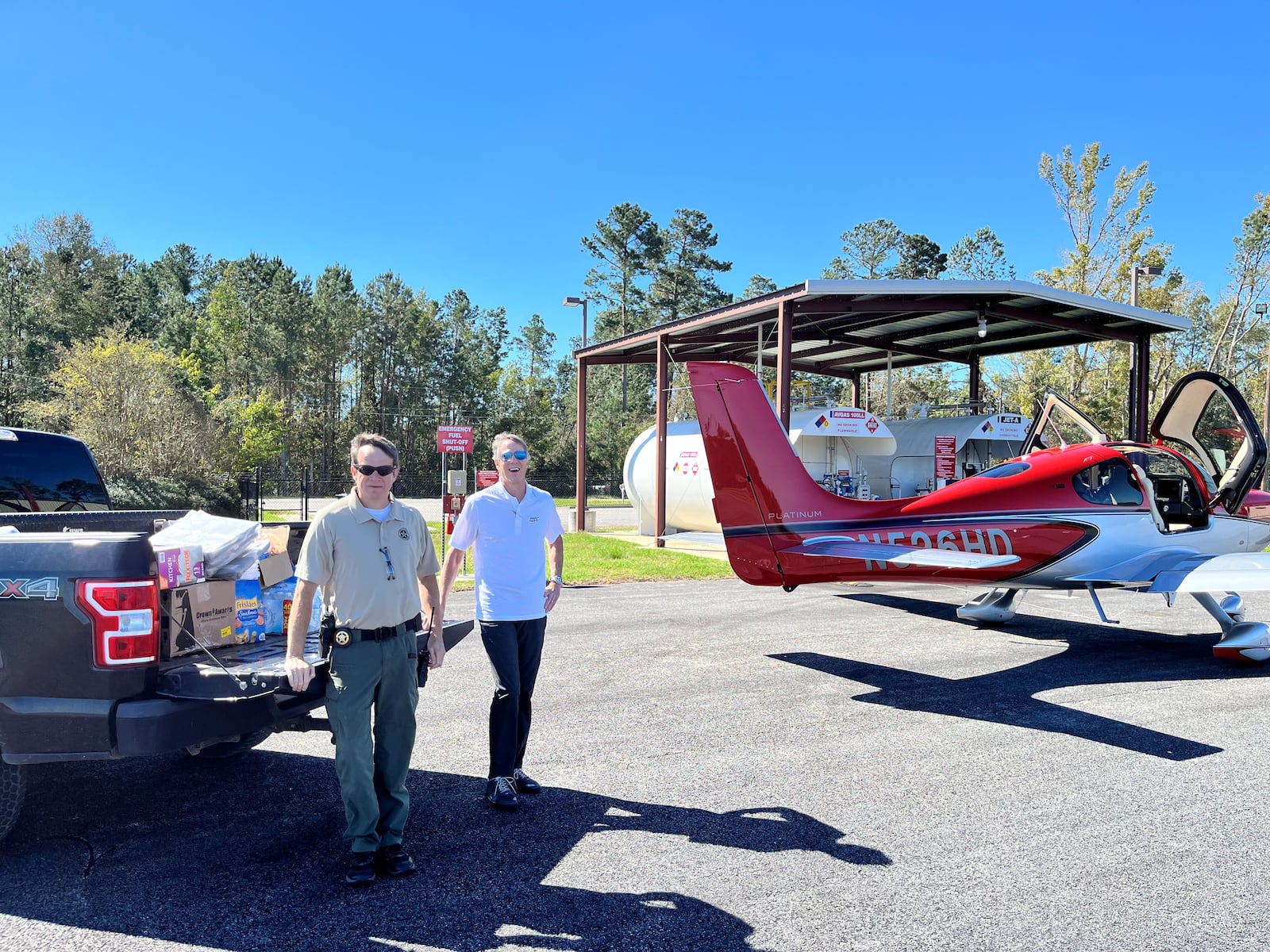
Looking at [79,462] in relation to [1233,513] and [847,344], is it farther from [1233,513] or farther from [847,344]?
[847,344]

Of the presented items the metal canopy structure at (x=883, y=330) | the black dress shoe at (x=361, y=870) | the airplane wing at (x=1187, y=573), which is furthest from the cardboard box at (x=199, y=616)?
the metal canopy structure at (x=883, y=330)

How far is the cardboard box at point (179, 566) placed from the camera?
10.9 feet

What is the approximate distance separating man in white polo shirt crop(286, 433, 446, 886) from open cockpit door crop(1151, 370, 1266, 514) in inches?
345

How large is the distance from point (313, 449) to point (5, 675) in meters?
56.3

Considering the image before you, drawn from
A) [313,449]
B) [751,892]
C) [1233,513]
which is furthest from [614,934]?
[313,449]

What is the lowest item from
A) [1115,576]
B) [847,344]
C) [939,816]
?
[939,816]

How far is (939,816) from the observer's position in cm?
411

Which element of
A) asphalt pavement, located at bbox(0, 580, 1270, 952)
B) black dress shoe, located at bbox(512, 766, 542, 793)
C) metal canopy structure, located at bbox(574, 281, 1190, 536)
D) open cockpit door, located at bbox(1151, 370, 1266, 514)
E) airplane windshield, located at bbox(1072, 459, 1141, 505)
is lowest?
asphalt pavement, located at bbox(0, 580, 1270, 952)

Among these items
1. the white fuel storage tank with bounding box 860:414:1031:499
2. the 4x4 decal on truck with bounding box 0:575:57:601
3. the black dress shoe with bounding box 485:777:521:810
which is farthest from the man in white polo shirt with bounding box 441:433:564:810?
the white fuel storage tank with bounding box 860:414:1031:499

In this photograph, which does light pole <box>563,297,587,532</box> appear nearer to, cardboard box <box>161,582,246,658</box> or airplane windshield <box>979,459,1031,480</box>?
airplane windshield <box>979,459,1031,480</box>

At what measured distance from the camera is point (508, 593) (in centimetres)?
420

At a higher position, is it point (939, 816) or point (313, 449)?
point (313, 449)

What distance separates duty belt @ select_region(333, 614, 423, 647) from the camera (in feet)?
10.9

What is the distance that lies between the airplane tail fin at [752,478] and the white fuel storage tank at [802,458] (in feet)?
33.1
